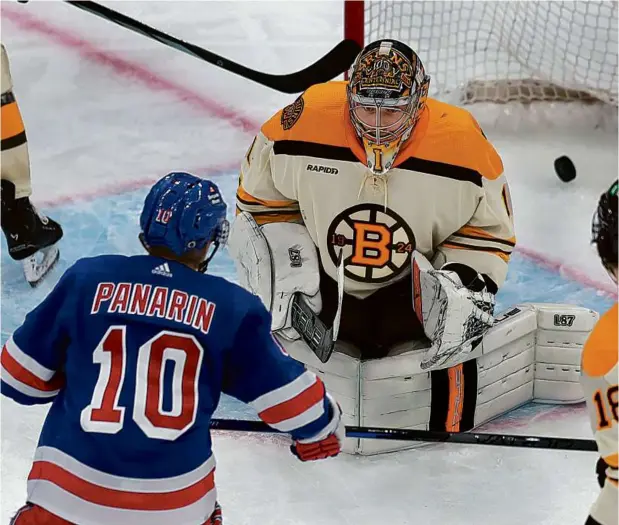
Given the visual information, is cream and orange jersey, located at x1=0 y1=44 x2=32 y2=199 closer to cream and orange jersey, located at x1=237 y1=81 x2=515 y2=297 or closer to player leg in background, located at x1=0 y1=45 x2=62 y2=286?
player leg in background, located at x1=0 y1=45 x2=62 y2=286

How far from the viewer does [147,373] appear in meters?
1.60

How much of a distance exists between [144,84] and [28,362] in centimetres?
252

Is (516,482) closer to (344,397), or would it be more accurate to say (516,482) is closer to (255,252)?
(344,397)

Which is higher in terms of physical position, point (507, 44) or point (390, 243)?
point (390, 243)

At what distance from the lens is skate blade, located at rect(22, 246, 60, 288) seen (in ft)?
9.71

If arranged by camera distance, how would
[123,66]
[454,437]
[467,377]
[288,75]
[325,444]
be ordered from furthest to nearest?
[123,66] → [288,75] → [467,377] → [454,437] → [325,444]

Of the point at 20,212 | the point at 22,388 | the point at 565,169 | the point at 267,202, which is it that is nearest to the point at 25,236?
the point at 20,212

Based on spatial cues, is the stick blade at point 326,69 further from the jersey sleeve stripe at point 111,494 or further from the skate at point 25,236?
the jersey sleeve stripe at point 111,494

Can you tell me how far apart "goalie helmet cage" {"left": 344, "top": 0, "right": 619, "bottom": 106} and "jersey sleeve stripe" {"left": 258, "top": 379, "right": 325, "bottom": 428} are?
209cm

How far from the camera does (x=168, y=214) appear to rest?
5.44 ft

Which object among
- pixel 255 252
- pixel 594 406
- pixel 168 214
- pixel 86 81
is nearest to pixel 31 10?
pixel 86 81

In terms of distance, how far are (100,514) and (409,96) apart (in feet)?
3.22

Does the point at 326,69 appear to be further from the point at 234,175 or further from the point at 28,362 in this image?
the point at 28,362

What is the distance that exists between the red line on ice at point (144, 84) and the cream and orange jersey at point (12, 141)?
Result: 1.35 feet
